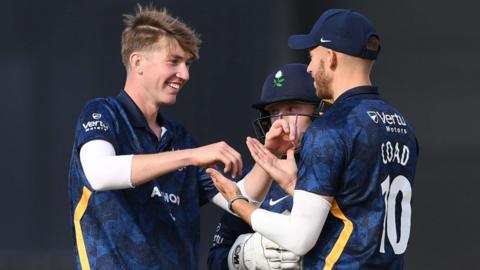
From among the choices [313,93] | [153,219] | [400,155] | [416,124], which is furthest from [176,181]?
[416,124]

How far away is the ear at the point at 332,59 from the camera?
9.70 feet

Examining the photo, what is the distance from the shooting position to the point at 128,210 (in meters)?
3.21

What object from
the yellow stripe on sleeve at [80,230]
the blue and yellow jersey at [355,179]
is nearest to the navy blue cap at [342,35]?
the blue and yellow jersey at [355,179]

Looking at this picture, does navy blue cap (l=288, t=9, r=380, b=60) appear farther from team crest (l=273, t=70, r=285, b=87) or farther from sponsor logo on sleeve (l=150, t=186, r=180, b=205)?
sponsor logo on sleeve (l=150, t=186, r=180, b=205)

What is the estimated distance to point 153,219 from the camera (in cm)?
326

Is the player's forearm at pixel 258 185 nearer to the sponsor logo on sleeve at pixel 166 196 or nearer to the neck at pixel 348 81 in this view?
the sponsor logo on sleeve at pixel 166 196

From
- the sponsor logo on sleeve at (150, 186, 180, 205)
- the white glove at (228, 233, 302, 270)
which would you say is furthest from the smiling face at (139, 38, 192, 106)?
the white glove at (228, 233, 302, 270)

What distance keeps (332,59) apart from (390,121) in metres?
0.22

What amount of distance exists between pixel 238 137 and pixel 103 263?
6.54 ft

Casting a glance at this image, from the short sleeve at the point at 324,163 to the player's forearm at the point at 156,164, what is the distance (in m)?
0.34

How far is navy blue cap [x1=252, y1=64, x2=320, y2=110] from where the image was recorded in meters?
3.44

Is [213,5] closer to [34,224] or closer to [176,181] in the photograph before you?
[34,224]

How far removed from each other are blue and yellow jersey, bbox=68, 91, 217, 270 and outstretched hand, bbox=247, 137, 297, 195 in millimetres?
392

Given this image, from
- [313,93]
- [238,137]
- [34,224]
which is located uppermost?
[313,93]
